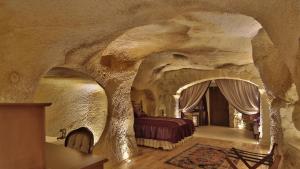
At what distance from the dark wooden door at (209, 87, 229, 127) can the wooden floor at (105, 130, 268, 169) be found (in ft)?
10.4

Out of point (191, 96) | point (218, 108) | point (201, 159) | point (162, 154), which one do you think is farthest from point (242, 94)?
point (162, 154)

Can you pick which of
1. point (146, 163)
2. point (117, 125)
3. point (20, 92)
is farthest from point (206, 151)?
point (20, 92)

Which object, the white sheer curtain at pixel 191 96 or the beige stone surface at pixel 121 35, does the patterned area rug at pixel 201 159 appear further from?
the white sheer curtain at pixel 191 96

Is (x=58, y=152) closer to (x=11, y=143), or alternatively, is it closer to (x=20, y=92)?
(x=20, y=92)

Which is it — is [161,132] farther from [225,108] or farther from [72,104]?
[225,108]

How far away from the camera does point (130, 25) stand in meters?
2.76

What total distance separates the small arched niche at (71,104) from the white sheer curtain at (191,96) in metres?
4.08

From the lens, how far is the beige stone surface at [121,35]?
196 cm

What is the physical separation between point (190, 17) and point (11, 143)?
2413 millimetres

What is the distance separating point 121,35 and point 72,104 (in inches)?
133

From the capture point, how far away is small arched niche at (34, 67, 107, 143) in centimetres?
564

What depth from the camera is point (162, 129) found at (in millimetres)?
5867

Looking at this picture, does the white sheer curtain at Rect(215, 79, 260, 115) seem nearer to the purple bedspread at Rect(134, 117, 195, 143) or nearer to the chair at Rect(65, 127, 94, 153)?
the purple bedspread at Rect(134, 117, 195, 143)

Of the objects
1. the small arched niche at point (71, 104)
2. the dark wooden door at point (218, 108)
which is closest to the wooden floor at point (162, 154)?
the small arched niche at point (71, 104)
